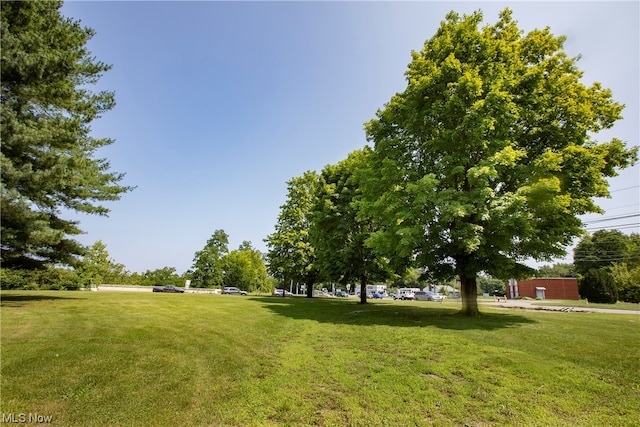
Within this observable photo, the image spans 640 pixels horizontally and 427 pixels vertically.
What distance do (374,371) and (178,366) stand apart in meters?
4.43

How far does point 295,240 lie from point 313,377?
32.4 m

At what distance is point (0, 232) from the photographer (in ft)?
36.1

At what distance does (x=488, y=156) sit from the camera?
14086 mm

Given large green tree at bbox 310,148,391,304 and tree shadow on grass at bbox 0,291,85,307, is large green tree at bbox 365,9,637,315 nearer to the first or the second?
large green tree at bbox 310,148,391,304

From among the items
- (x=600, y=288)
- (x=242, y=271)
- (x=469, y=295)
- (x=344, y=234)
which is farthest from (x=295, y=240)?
(x=600, y=288)

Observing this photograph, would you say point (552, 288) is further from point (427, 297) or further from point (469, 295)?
point (469, 295)

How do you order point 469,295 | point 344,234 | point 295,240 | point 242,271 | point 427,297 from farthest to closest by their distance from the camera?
point 242,271, point 427,297, point 295,240, point 344,234, point 469,295

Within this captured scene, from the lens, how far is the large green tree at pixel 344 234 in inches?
945

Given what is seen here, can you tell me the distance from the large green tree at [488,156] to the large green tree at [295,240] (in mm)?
21125

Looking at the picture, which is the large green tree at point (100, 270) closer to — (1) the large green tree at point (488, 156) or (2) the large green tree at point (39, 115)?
(2) the large green tree at point (39, 115)

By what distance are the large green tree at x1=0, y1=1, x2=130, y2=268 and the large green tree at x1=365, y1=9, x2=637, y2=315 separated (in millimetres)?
13973

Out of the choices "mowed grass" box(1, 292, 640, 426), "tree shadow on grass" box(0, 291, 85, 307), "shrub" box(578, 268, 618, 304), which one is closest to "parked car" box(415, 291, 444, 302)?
"shrub" box(578, 268, 618, 304)

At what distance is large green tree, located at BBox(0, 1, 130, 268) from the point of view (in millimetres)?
10844

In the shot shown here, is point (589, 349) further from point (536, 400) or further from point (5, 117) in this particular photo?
point (5, 117)
